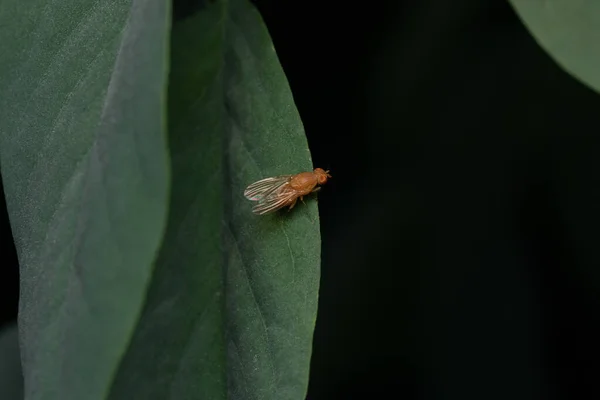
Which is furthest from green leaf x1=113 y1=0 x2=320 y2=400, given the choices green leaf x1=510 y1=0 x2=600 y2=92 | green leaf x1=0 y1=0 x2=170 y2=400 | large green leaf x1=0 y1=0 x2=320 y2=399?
green leaf x1=510 y1=0 x2=600 y2=92

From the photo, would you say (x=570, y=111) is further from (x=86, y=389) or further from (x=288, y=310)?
(x=86, y=389)

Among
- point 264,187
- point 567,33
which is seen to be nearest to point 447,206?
point 264,187

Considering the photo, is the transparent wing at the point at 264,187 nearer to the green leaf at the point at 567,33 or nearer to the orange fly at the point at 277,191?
the orange fly at the point at 277,191

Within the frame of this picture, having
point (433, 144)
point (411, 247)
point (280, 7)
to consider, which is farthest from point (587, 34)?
point (411, 247)

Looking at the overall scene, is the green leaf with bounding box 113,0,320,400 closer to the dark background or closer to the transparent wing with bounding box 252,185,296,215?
the transparent wing with bounding box 252,185,296,215

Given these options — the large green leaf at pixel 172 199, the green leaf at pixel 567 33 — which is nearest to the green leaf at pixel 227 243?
the large green leaf at pixel 172 199

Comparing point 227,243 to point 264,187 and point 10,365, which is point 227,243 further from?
point 10,365
